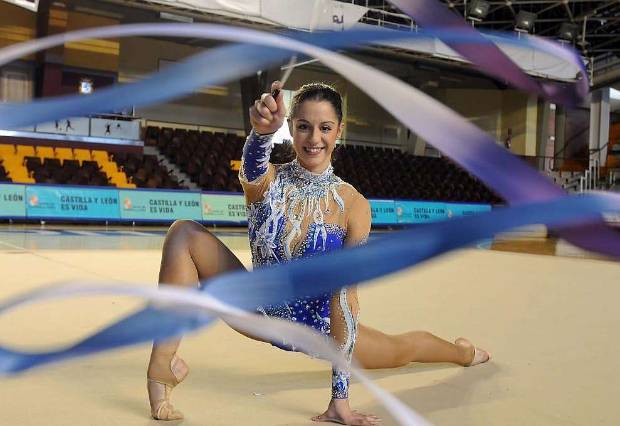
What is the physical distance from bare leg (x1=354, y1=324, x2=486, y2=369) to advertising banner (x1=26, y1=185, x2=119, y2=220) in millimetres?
9454

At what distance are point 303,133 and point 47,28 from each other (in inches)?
564

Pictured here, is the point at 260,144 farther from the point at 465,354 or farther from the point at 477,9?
the point at 477,9

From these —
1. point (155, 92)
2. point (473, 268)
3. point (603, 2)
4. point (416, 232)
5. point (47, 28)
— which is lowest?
point (473, 268)

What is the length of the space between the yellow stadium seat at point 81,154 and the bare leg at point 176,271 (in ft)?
39.9

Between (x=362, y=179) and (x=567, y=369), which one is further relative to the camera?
(x=362, y=179)

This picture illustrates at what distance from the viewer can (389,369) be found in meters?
2.34

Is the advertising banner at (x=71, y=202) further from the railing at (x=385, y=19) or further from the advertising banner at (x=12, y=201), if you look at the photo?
the railing at (x=385, y=19)

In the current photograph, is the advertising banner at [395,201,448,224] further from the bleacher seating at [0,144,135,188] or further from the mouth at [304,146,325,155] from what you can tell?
the mouth at [304,146,325,155]

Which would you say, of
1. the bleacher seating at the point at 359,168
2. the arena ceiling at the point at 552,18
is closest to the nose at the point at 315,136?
the bleacher seating at the point at 359,168

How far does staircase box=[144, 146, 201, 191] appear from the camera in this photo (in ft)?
45.9

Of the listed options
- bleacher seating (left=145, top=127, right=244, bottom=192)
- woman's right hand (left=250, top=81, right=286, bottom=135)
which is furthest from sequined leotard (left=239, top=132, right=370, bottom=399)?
bleacher seating (left=145, top=127, right=244, bottom=192)

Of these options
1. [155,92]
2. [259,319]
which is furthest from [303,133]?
[259,319]

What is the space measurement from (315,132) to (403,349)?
90 centimetres

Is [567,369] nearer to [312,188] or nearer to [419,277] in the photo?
[312,188]
